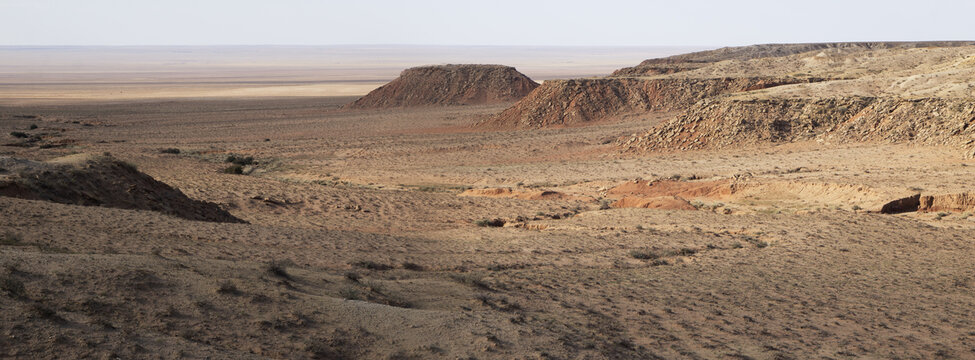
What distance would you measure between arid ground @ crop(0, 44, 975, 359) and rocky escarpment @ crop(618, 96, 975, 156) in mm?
122

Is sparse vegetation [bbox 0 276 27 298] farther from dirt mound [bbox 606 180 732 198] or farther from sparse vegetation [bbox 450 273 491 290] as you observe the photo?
dirt mound [bbox 606 180 732 198]

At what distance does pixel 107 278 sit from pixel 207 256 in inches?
130

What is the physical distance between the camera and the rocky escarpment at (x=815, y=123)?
24047 mm

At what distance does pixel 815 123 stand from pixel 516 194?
1240cm

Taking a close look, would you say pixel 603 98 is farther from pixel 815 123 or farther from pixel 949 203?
pixel 949 203

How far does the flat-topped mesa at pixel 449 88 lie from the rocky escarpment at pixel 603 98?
1866 centimetres

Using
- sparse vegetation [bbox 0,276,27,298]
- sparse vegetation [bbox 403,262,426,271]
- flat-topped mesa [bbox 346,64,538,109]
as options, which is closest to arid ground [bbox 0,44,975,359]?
sparse vegetation [bbox 0,276,27,298]

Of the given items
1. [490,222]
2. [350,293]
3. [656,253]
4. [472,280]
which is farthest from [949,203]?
[350,293]

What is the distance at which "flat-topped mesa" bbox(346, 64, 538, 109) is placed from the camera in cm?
6469

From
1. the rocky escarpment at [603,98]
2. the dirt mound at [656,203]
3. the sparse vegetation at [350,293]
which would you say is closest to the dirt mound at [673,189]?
the dirt mound at [656,203]

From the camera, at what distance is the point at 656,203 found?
19.1 m

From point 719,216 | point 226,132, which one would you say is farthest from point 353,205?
point 226,132

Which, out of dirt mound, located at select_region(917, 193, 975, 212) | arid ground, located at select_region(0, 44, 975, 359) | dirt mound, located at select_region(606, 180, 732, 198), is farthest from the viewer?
dirt mound, located at select_region(606, 180, 732, 198)

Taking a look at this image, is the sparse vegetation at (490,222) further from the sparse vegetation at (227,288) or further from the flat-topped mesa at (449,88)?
the flat-topped mesa at (449,88)
